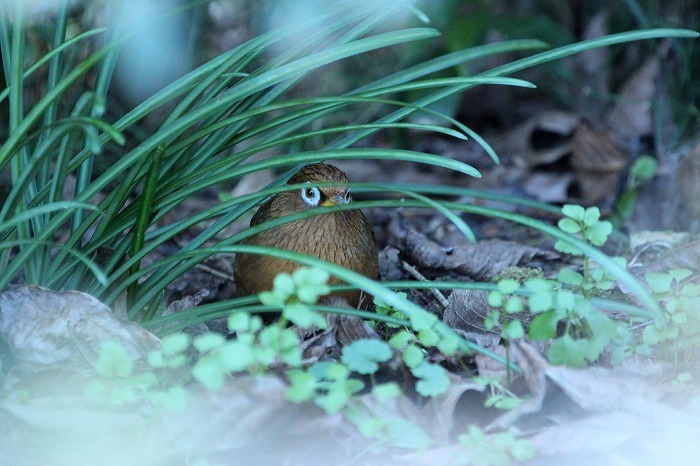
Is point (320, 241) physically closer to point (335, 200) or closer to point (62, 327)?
point (335, 200)

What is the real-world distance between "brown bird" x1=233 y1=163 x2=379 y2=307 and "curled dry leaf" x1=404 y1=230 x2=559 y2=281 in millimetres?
303

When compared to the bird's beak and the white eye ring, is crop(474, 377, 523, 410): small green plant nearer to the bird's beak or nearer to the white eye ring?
the bird's beak

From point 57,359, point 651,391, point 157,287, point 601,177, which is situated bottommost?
point 651,391

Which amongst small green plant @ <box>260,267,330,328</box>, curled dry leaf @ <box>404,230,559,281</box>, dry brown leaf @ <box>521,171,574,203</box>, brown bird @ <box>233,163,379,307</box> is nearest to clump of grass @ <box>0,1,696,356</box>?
small green plant @ <box>260,267,330,328</box>

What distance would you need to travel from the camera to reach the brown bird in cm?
334

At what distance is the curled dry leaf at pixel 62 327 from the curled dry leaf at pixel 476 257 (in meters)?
1.52

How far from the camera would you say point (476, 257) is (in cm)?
377

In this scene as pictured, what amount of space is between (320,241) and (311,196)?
9.4 inches

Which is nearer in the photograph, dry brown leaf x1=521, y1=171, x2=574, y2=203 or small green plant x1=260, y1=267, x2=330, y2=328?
small green plant x1=260, y1=267, x2=330, y2=328

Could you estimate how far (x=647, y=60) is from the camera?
18.9 ft

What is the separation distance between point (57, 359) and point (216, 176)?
696mm

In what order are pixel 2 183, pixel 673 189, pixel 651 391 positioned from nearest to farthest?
pixel 651 391 → pixel 2 183 → pixel 673 189

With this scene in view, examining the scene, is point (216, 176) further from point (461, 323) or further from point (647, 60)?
point (647, 60)


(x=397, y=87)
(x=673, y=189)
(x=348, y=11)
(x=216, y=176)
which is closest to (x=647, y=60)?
(x=673, y=189)
